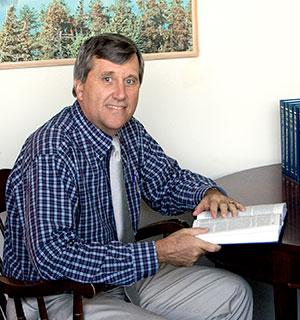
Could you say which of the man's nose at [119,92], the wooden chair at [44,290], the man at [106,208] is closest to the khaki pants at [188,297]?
the man at [106,208]

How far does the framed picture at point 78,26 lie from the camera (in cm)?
237

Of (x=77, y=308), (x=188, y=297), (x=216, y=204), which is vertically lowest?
(x=188, y=297)

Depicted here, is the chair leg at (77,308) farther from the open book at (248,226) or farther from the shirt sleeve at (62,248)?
the open book at (248,226)

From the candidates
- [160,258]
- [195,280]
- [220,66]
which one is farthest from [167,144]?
[160,258]

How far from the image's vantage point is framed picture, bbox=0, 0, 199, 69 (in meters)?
2.37

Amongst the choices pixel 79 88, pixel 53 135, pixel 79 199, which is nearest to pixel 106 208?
pixel 79 199

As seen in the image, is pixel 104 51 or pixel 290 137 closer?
pixel 104 51

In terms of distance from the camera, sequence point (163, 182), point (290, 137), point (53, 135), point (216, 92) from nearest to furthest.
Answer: point (53, 135)
point (163, 182)
point (290, 137)
point (216, 92)

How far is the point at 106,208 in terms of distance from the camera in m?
1.91

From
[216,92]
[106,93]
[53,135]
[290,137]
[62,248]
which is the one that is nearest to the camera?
[62,248]

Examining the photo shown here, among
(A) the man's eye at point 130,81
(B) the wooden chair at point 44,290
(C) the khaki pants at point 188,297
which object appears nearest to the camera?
(B) the wooden chair at point 44,290

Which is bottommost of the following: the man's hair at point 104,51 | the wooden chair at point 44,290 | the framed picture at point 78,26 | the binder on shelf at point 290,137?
the wooden chair at point 44,290

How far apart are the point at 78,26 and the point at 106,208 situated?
888mm

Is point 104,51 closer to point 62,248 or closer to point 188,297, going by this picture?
point 62,248
